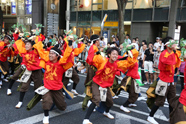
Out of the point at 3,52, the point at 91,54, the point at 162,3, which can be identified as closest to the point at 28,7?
the point at 162,3

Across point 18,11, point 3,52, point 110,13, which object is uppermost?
point 18,11

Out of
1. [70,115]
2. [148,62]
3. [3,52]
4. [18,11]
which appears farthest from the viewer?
[18,11]

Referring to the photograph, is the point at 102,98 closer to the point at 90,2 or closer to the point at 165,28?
the point at 165,28

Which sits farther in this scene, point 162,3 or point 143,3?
point 143,3

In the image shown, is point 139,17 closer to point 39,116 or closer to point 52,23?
point 52,23

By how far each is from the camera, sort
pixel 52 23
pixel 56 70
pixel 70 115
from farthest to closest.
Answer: pixel 52 23 < pixel 70 115 < pixel 56 70

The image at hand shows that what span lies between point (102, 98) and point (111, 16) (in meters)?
15.2

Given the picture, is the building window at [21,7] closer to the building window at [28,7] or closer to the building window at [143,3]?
the building window at [28,7]

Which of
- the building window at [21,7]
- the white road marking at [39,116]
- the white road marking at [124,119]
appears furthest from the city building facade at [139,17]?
the white road marking at [39,116]

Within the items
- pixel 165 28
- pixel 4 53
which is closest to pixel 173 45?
pixel 4 53

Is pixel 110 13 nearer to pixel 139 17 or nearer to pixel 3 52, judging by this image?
pixel 139 17

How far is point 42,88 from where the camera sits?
4.07m

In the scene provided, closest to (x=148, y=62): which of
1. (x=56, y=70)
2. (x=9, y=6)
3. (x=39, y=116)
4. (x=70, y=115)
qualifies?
(x=70, y=115)

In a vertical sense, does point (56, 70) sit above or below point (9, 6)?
below
